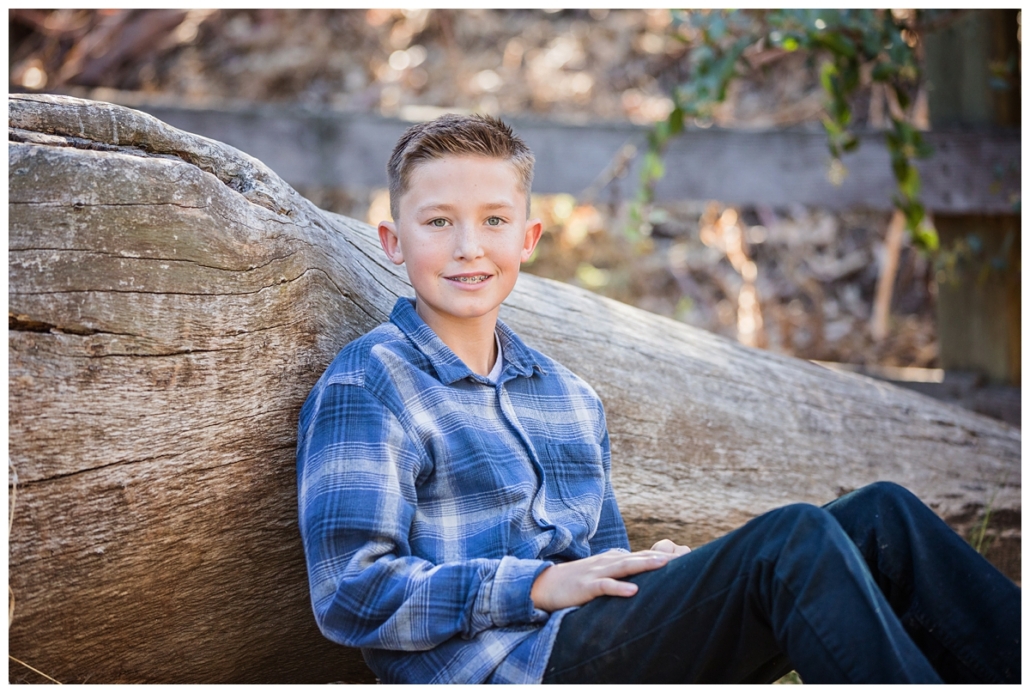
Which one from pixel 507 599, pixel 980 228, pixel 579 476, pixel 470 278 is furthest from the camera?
pixel 980 228

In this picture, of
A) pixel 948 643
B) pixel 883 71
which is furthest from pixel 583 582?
pixel 883 71

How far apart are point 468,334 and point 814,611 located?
2.72 feet

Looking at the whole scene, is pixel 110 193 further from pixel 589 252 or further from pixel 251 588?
pixel 589 252

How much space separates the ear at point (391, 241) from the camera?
1842 millimetres

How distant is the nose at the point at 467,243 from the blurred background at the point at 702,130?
1.46 meters

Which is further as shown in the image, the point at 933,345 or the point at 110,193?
the point at 933,345

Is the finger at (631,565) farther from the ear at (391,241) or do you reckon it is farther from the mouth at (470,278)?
the ear at (391,241)

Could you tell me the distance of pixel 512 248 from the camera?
5.87 feet

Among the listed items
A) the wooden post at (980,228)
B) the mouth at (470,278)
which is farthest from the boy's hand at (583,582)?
the wooden post at (980,228)

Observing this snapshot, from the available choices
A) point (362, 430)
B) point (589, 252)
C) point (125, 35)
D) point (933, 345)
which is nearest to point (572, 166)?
point (362, 430)

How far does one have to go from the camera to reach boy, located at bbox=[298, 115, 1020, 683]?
144 cm

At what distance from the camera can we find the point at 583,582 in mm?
1536

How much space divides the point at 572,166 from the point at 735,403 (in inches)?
45.2

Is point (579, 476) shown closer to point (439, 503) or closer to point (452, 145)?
point (439, 503)
